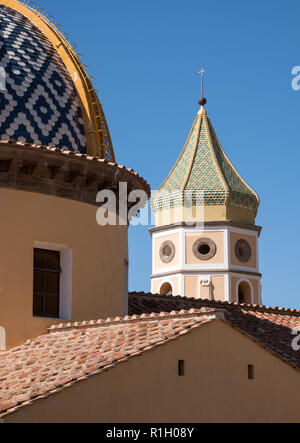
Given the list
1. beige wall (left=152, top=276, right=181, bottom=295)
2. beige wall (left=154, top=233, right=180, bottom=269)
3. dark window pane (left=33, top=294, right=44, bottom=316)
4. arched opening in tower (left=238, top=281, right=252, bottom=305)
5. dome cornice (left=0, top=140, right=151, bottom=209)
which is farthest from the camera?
beige wall (left=154, top=233, right=180, bottom=269)

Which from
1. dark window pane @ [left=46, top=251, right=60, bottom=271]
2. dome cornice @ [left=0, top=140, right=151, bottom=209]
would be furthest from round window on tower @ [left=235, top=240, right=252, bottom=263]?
dark window pane @ [left=46, top=251, right=60, bottom=271]

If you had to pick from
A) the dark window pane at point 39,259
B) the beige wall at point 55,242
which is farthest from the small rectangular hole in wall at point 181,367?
the dark window pane at point 39,259

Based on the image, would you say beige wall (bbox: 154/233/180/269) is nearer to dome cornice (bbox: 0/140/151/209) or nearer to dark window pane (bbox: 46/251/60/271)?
dome cornice (bbox: 0/140/151/209)

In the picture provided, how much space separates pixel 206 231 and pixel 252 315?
18297 mm

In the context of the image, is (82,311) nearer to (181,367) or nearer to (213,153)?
(181,367)

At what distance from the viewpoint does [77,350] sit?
10938 millimetres

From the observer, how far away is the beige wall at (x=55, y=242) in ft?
40.4

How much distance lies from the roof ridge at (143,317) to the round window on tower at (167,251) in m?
22.2

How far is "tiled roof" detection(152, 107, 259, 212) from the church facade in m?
17.6

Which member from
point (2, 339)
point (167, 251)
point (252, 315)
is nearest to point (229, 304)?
point (252, 315)

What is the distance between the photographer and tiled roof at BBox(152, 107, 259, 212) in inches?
1406

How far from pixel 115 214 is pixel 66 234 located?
124 cm

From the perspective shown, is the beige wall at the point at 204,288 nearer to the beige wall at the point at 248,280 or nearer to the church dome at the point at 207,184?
the beige wall at the point at 248,280
